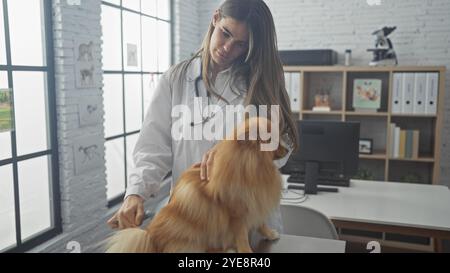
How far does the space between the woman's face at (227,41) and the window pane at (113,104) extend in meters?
1.53

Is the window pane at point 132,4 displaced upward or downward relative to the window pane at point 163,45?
upward

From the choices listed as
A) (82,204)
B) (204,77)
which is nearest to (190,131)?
(204,77)

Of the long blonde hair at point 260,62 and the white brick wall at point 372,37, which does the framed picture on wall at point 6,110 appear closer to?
the long blonde hair at point 260,62

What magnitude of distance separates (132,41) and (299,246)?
1645mm

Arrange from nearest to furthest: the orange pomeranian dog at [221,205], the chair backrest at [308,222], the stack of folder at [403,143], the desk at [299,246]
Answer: the orange pomeranian dog at [221,205], the desk at [299,246], the chair backrest at [308,222], the stack of folder at [403,143]

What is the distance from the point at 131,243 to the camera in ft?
2.17

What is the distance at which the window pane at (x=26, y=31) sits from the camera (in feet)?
4.95

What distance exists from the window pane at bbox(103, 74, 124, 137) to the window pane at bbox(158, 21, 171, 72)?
28 centimetres

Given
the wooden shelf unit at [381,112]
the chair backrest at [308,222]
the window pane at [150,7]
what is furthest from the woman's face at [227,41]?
the wooden shelf unit at [381,112]

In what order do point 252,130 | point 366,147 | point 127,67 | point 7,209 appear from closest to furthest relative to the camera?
point 252,130, point 7,209, point 127,67, point 366,147

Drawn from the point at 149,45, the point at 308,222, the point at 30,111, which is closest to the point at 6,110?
the point at 30,111

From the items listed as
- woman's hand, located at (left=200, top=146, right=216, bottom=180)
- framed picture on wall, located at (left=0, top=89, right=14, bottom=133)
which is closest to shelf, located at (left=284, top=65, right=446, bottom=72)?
framed picture on wall, located at (left=0, top=89, right=14, bottom=133)

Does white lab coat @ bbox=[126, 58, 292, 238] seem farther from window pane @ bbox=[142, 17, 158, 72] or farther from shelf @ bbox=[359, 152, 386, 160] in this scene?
shelf @ bbox=[359, 152, 386, 160]

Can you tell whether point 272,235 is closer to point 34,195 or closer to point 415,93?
point 34,195
